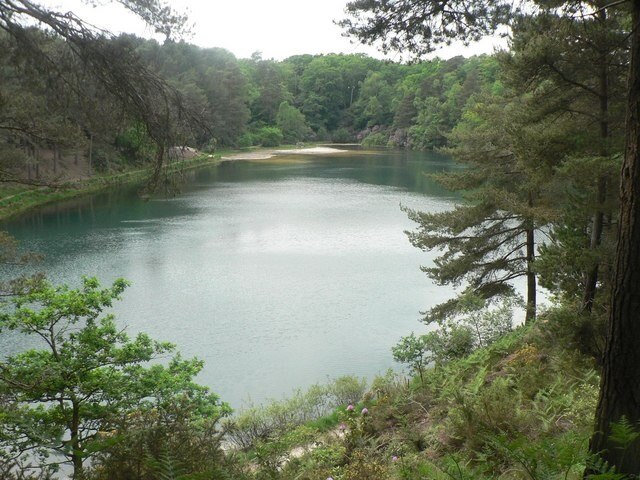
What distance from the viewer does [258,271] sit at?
1994 centimetres

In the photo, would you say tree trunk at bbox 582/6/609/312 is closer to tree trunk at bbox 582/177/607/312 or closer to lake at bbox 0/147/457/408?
tree trunk at bbox 582/177/607/312

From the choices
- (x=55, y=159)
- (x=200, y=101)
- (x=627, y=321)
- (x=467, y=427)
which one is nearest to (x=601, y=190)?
(x=467, y=427)

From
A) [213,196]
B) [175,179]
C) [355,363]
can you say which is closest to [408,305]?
[355,363]

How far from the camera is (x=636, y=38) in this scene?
3271 millimetres

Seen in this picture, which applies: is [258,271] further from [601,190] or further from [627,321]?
[627,321]

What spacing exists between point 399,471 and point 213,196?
33.2 m

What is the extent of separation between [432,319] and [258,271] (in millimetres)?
Answer: 8421

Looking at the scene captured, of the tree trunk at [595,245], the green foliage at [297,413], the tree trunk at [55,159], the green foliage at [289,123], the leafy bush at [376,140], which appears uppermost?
the green foliage at [289,123]

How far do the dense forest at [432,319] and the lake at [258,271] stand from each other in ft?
5.15

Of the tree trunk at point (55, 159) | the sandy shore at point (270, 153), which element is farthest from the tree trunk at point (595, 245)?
the sandy shore at point (270, 153)

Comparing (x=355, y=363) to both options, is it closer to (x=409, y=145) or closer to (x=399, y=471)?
(x=399, y=471)

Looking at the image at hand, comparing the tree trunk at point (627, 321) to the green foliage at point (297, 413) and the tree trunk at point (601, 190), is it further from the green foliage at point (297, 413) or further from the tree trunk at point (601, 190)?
the green foliage at point (297, 413)

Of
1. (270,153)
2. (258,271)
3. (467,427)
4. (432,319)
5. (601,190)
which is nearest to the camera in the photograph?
(467,427)

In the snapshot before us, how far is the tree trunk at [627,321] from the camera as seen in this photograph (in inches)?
125
